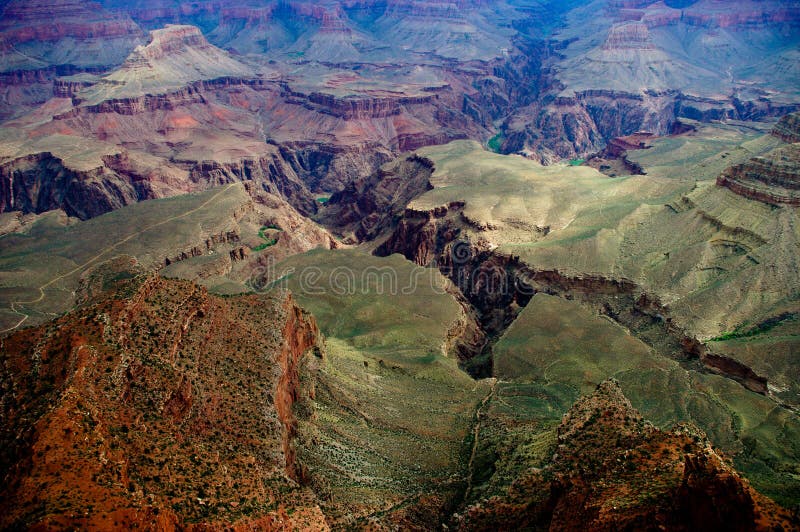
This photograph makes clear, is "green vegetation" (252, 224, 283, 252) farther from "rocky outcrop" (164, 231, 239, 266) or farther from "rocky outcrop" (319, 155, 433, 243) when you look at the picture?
"rocky outcrop" (319, 155, 433, 243)

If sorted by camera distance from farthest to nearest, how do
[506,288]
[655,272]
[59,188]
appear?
[59,188] < [506,288] < [655,272]

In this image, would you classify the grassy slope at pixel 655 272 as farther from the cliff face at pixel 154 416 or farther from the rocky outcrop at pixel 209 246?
the rocky outcrop at pixel 209 246

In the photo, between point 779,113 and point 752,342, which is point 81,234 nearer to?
point 752,342

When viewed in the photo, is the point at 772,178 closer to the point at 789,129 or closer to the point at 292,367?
the point at 789,129

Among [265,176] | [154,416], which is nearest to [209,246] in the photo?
[154,416]

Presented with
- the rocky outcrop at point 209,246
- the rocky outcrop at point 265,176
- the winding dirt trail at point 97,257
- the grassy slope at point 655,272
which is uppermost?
the grassy slope at point 655,272

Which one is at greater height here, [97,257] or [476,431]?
[476,431]

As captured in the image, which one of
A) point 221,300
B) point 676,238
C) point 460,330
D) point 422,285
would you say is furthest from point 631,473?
point 676,238

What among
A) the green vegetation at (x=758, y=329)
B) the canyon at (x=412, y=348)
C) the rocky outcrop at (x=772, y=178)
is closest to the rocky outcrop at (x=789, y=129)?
the canyon at (x=412, y=348)
